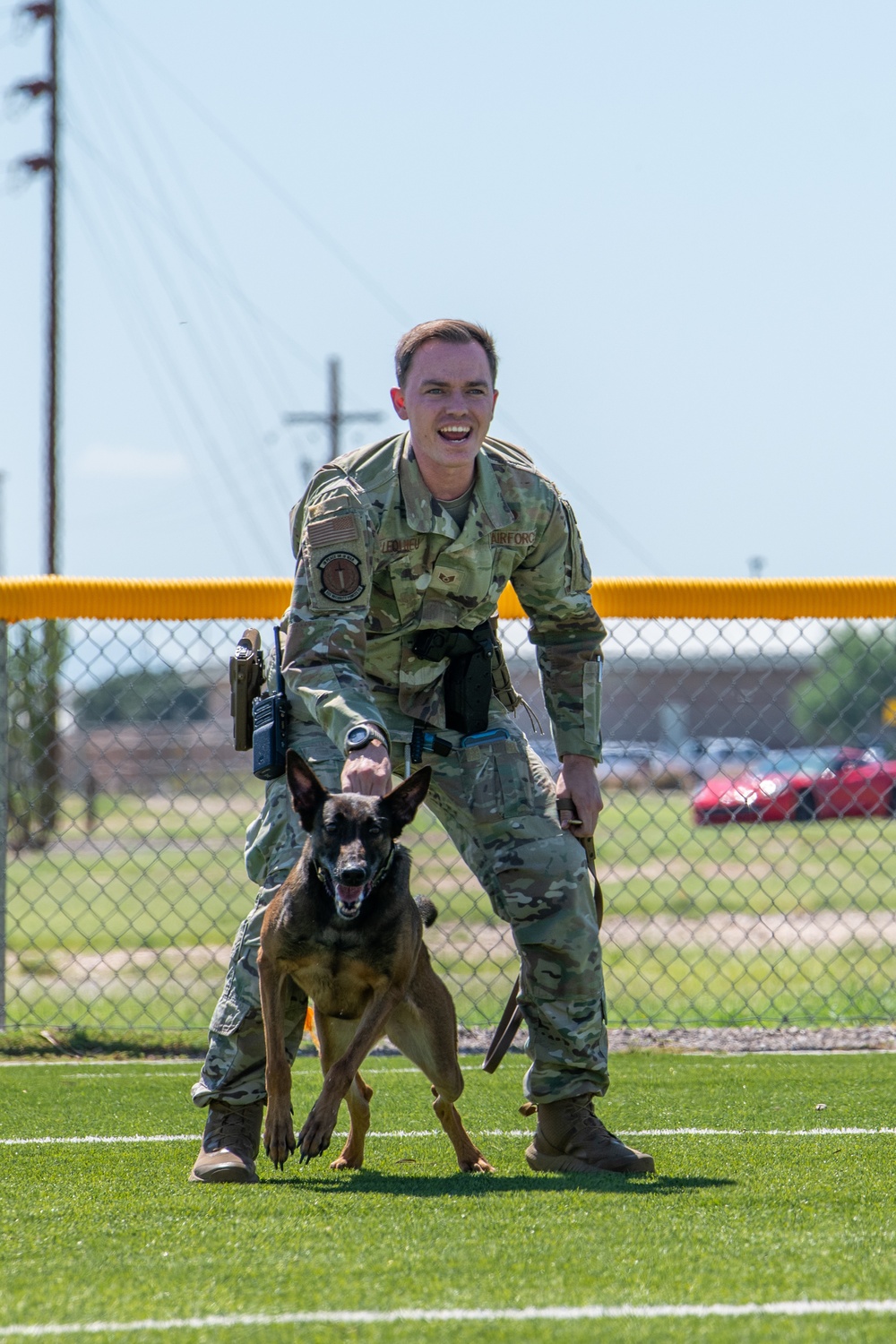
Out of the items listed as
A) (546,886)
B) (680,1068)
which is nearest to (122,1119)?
(546,886)

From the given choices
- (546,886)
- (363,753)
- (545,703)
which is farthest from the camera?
(545,703)

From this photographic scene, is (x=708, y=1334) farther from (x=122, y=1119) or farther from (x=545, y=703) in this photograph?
(x=122, y=1119)

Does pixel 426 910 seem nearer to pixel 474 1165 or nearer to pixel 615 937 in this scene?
pixel 474 1165

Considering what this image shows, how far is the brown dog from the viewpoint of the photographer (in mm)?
3432

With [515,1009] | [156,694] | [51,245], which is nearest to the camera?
[515,1009]

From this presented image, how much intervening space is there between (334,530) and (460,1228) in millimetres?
1636

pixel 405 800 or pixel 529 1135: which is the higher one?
pixel 405 800

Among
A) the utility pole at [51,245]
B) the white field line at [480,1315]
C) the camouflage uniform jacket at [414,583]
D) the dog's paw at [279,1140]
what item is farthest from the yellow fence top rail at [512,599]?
the utility pole at [51,245]

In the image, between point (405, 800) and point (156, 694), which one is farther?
point (156, 694)

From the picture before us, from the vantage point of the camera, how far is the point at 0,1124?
429 cm

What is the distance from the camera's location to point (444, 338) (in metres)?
3.79

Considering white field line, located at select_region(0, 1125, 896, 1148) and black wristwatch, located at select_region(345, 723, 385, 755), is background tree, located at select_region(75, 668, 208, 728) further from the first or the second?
black wristwatch, located at select_region(345, 723, 385, 755)

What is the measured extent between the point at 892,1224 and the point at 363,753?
1461mm

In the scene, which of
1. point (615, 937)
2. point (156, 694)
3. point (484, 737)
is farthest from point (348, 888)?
point (615, 937)
